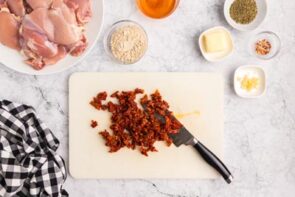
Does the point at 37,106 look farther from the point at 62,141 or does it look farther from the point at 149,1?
the point at 149,1

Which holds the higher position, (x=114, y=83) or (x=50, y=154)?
(x=114, y=83)

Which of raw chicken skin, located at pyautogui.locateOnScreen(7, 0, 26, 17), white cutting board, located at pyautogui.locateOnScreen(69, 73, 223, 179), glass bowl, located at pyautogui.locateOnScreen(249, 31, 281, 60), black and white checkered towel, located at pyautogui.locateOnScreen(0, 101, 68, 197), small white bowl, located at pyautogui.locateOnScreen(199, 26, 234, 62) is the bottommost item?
black and white checkered towel, located at pyautogui.locateOnScreen(0, 101, 68, 197)

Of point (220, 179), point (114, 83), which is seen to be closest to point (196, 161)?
point (220, 179)

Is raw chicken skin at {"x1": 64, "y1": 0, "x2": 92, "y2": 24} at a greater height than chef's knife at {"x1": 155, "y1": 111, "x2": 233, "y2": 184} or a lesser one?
greater

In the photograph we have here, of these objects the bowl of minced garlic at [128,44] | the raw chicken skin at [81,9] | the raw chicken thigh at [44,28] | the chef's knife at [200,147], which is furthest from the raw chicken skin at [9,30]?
the chef's knife at [200,147]

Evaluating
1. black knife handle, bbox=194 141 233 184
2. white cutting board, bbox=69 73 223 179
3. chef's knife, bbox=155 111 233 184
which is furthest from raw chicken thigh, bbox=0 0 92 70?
black knife handle, bbox=194 141 233 184

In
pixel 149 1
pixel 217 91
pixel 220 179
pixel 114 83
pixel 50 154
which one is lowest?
pixel 50 154

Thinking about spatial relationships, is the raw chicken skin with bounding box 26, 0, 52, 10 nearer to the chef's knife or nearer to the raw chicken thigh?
the raw chicken thigh

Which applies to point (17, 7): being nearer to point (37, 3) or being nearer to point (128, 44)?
point (37, 3)
